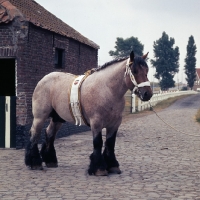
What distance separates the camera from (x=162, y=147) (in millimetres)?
11000

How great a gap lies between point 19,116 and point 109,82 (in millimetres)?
4482

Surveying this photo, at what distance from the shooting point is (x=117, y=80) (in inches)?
282

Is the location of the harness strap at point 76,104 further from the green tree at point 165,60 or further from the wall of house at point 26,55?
the green tree at point 165,60

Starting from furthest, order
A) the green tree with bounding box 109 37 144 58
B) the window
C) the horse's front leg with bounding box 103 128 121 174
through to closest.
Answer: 1. the green tree with bounding box 109 37 144 58
2. the window
3. the horse's front leg with bounding box 103 128 121 174

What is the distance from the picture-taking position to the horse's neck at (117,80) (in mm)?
7113

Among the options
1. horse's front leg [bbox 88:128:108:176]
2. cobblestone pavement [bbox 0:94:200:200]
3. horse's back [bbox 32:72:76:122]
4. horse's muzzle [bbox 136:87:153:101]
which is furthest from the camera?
horse's back [bbox 32:72:76:122]

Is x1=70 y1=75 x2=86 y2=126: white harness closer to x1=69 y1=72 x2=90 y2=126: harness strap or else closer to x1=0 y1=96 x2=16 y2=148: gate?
x1=69 y1=72 x2=90 y2=126: harness strap

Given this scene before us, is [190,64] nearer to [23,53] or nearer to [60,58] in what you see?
[60,58]

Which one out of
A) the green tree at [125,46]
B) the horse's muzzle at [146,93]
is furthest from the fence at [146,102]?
the green tree at [125,46]

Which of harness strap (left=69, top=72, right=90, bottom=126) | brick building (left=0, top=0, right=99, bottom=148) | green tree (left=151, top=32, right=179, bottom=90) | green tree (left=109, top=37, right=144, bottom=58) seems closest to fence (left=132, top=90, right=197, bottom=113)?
brick building (left=0, top=0, right=99, bottom=148)

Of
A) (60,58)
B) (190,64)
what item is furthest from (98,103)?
(190,64)

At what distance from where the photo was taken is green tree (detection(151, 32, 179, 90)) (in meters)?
75.2

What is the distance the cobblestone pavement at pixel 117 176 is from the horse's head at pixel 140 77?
156cm

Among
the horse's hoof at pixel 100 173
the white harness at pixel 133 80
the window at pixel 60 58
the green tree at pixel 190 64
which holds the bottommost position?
the horse's hoof at pixel 100 173
